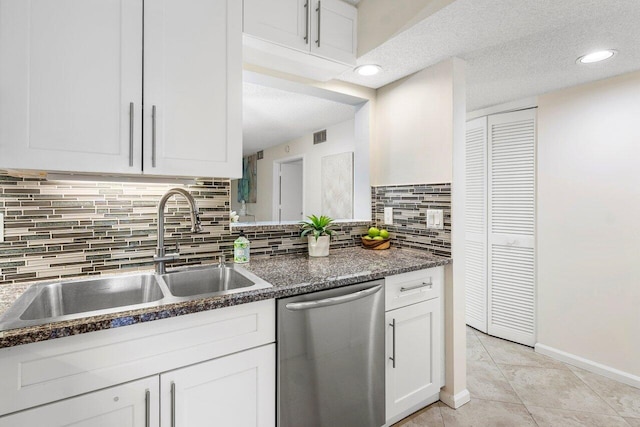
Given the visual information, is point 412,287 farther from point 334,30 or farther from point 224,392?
point 334,30

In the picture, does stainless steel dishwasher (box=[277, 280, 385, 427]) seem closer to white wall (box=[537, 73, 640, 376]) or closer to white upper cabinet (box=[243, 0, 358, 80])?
white upper cabinet (box=[243, 0, 358, 80])

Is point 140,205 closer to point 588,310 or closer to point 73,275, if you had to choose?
point 73,275

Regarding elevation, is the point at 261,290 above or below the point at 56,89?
below

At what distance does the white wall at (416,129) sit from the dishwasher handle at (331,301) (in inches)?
35.5

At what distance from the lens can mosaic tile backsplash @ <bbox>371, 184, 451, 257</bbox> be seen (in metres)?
2.03

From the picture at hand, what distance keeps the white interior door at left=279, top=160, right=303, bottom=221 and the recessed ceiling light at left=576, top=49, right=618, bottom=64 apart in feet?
11.5

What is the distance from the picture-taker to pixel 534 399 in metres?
2.05

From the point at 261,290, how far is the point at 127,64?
3.40ft

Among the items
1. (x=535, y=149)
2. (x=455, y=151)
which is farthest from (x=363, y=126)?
(x=535, y=149)

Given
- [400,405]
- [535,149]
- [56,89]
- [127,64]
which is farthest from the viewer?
[535,149]

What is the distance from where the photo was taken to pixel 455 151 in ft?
6.49

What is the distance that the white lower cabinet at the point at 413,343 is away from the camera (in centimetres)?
174

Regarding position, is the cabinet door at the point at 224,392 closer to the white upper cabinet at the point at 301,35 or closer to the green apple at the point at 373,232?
the green apple at the point at 373,232

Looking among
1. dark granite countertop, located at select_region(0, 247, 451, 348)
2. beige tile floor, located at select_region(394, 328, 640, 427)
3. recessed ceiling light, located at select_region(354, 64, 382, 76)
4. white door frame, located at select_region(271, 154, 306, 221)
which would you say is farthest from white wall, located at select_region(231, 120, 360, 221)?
beige tile floor, located at select_region(394, 328, 640, 427)
